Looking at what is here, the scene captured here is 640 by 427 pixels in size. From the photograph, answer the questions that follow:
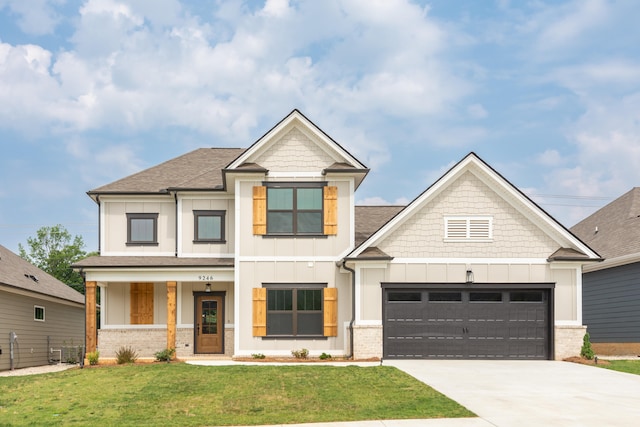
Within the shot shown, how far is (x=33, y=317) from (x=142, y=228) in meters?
6.05

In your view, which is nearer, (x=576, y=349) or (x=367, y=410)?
(x=367, y=410)

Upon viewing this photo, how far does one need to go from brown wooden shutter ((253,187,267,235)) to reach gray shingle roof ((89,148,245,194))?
2.09 meters

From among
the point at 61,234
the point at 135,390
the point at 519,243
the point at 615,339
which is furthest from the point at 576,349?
the point at 61,234

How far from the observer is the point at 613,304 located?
26.2 m

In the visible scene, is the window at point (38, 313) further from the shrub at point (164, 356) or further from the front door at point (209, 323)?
the shrub at point (164, 356)

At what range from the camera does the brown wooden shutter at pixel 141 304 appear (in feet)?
79.5

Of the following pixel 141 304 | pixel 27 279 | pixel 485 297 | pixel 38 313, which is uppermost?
pixel 27 279

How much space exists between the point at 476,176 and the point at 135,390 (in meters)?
12.2

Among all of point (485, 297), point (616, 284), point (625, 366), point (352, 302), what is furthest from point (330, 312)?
point (616, 284)

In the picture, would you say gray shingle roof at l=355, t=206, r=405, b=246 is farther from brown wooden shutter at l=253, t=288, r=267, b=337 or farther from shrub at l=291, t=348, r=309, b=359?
shrub at l=291, t=348, r=309, b=359

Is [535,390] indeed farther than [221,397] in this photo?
Yes

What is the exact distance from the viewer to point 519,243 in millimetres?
21781

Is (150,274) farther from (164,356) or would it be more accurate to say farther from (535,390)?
(535,390)

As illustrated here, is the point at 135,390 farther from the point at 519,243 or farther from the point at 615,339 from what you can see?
the point at 615,339
